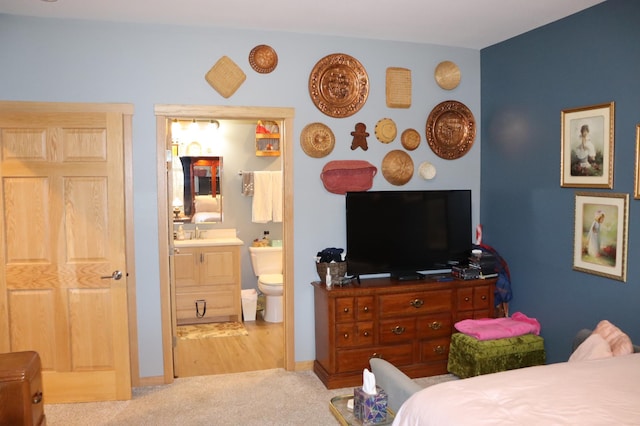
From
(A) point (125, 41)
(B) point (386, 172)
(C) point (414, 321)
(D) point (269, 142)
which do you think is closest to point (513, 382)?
(C) point (414, 321)

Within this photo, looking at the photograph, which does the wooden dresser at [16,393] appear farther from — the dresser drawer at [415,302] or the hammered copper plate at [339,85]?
the hammered copper plate at [339,85]

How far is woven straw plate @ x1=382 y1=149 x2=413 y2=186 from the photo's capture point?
450cm

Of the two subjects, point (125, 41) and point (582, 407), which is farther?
point (125, 41)

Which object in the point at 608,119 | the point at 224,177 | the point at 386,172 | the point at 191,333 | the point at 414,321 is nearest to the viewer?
the point at 608,119

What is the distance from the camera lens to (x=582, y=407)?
6.84ft

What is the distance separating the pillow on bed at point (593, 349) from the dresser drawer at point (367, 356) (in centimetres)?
147

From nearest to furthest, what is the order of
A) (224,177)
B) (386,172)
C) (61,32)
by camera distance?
1. (61,32)
2. (386,172)
3. (224,177)

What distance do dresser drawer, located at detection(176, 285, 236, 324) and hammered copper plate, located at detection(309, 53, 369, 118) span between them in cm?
246

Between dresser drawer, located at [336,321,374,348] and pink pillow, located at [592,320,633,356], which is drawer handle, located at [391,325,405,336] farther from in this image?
pink pillow, located at [592,320,633,356]

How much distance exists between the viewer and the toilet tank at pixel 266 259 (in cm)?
607

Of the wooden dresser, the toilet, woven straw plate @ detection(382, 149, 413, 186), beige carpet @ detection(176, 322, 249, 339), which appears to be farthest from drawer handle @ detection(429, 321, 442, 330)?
the wooden dresser

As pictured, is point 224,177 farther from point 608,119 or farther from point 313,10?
point 608,119

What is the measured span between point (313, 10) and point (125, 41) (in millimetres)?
1374

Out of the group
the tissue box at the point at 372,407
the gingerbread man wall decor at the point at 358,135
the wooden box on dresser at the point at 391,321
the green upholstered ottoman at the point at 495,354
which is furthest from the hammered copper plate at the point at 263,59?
the tissue box at the point at 372,407
